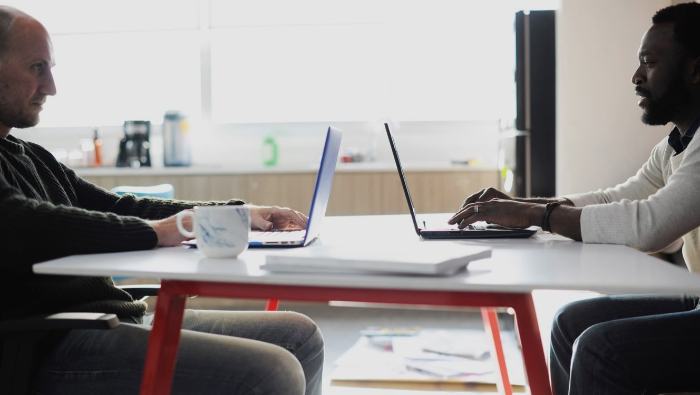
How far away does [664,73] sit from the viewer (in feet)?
5.37

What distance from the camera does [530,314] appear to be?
96cm

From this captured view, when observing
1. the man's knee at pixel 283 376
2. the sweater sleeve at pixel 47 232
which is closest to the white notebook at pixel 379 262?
the man's knee at pixel 283 376

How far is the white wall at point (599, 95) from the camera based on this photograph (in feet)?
10.5

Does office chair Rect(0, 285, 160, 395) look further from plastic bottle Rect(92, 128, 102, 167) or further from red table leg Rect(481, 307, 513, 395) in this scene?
plastic bottle Rect(92, 128, 102, 167)

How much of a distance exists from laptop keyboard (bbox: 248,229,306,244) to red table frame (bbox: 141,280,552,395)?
303mm

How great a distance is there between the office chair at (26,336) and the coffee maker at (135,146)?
3.24 metres

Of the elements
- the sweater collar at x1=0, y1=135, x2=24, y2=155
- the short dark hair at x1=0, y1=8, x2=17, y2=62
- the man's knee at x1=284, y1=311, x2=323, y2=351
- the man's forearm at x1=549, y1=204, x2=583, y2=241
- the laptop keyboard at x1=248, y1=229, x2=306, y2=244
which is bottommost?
the man's knee at x1=284, y1=311, x2=323, y2=351

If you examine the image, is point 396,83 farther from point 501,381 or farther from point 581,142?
point 501,381

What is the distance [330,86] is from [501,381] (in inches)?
121

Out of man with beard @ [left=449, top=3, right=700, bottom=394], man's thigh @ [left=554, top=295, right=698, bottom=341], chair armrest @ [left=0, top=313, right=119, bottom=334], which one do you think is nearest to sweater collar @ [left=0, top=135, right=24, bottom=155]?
chair armrest @ [left=0, top=313, right=119, bottom=334]

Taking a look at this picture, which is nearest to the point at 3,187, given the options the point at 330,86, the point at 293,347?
the point at 293,347

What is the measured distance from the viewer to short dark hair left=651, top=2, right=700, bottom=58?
161cm

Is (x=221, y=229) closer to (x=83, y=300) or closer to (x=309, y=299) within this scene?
(x=309, y=299)

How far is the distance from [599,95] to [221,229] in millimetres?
2634
